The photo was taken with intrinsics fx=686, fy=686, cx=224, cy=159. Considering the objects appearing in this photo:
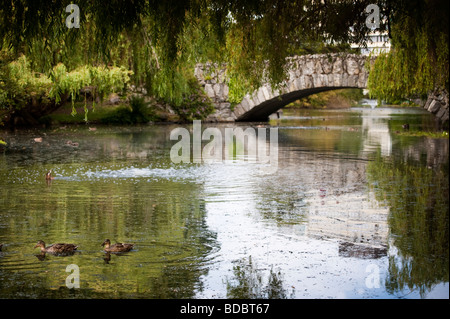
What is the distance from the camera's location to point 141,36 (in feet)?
24.5

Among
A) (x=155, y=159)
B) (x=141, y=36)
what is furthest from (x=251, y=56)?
(x=155, y=159)

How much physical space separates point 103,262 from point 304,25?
3.73 m

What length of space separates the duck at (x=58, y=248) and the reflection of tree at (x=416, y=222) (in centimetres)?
289

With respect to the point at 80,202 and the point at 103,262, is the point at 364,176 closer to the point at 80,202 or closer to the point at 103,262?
the point at 80,202

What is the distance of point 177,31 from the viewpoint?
6.42m

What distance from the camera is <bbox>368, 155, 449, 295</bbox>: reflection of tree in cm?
568

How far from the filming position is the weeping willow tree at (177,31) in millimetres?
6281

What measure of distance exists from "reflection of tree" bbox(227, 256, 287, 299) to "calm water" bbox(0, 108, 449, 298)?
2 cm

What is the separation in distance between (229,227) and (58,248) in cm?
205
